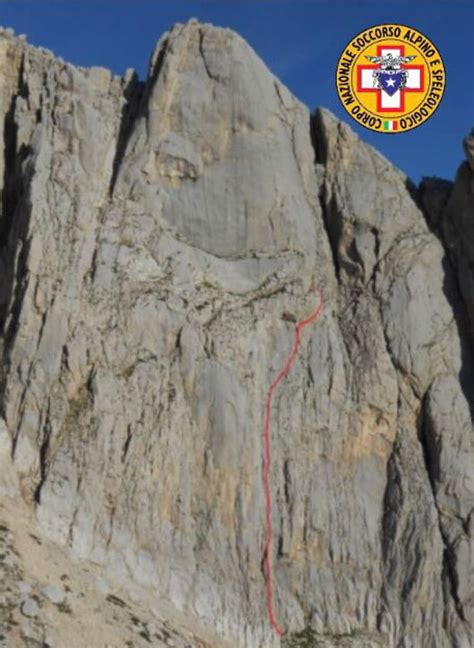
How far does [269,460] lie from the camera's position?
32.8m

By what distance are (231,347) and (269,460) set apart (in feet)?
13.8

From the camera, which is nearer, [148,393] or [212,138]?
[148,393]

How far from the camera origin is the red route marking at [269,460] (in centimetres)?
3144

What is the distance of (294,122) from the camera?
3788 cm

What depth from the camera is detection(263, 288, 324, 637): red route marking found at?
1238 inches

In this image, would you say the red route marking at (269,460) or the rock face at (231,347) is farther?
the red route marking at (269,460)

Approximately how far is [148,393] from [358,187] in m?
12.4

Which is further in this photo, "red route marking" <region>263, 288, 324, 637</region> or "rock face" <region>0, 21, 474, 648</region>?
"red route marking" <region>263, 288, 324, 637</region>

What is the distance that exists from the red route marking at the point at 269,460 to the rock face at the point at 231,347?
1.02 feet

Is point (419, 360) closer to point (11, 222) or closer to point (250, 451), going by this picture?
point (250, 451)

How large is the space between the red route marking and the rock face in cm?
31

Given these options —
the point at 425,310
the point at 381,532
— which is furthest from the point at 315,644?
the point at 425,310

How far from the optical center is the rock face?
99.2 ft

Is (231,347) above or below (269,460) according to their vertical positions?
above
